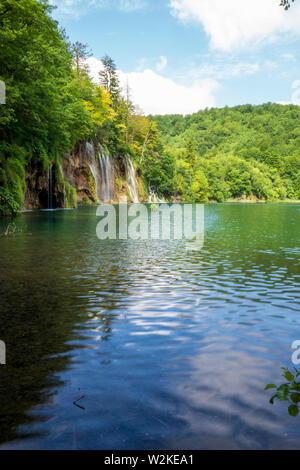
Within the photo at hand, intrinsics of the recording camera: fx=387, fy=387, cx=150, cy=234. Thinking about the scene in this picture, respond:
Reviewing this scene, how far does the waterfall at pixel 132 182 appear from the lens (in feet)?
229

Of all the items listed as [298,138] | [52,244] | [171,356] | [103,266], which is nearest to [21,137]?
[52,244]

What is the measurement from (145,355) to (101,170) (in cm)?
5492

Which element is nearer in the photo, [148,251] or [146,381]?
[146,381]

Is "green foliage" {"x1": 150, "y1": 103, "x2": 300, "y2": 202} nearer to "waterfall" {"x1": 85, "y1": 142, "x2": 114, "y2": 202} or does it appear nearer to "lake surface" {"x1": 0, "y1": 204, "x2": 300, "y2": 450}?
"waterfall" {"x1": 85, "y1": 142, "x2": 114, "y2": 202}

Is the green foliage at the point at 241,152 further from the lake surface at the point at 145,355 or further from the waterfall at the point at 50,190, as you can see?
the lake surface at the point at 145,355

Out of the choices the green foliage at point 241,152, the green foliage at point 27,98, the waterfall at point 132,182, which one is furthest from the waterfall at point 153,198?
the green foliage at point 27,98

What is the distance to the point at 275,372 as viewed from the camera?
393 cm

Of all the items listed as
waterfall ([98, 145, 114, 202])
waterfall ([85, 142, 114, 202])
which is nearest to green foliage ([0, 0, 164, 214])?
waterfall ([85, 142, 114, 202])

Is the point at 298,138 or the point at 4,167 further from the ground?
the point at 298,138

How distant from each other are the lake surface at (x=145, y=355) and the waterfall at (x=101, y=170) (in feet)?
152

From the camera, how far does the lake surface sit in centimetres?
289

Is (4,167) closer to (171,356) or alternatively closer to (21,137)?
(21,137)

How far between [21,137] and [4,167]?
18.2 ft

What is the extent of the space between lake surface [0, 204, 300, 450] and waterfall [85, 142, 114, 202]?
4619 centimetres
